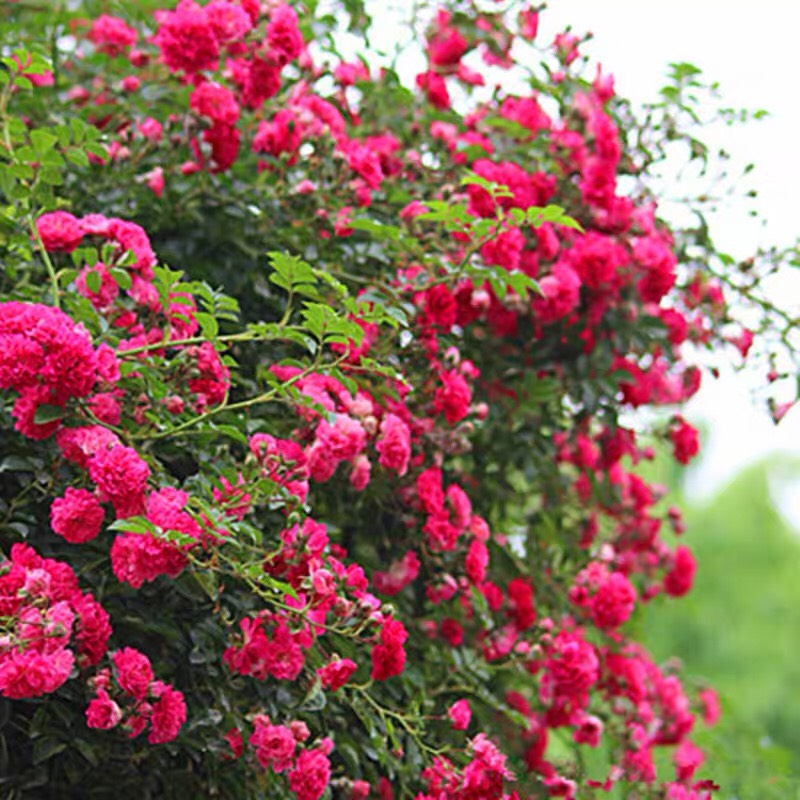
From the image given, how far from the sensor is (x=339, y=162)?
222cm

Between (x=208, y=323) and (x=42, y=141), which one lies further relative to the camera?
(x=42, y=141)

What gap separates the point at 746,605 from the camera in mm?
10305

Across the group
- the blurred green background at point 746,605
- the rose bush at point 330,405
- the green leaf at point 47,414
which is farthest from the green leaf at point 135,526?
the blurred green background at point 746,605

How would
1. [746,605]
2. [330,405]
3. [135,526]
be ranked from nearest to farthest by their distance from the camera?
[135,526], [330,405], [746,605]

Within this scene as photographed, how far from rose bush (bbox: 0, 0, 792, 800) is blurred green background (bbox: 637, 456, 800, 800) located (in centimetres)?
494

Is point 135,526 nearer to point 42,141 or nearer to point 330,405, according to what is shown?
point 330,405

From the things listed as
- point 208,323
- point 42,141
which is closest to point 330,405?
point 208,323

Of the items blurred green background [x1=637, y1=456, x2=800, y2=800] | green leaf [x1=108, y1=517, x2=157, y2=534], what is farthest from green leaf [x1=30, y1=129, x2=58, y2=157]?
blurred green background [x1=637, y1=456, x2=800, y2=800]

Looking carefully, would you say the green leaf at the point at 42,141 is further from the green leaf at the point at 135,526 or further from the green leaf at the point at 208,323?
the green leaf at the point at 135,526

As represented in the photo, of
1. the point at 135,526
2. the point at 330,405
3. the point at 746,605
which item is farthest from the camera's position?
the point at 746,605

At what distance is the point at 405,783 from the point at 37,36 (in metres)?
1.57

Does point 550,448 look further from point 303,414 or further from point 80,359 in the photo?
point 80,359

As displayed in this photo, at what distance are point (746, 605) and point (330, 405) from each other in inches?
354

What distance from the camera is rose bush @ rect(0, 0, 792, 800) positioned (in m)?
1.69
